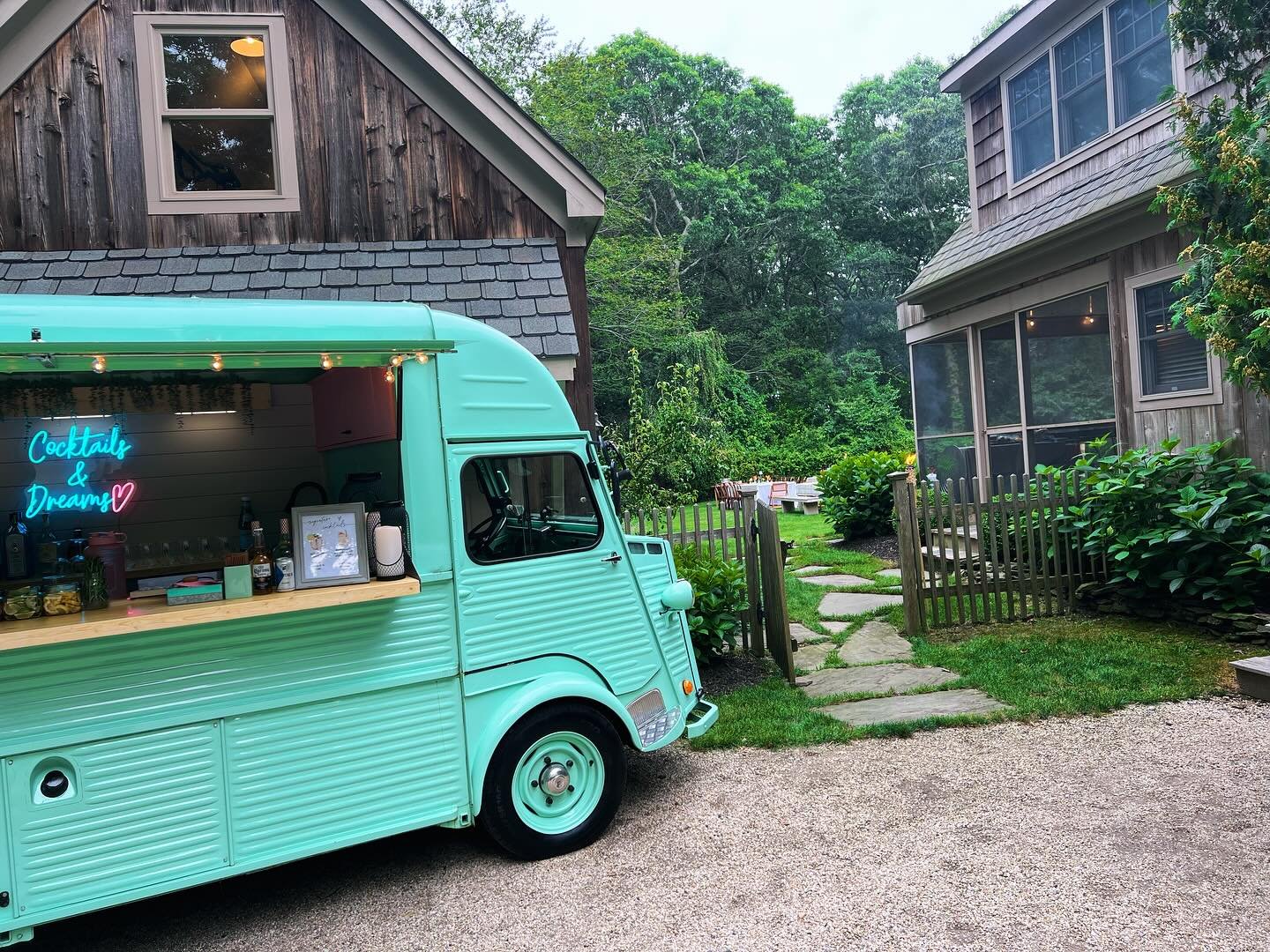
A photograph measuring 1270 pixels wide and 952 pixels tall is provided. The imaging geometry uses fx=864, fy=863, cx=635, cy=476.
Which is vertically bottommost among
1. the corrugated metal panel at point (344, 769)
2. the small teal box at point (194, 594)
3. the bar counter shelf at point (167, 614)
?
the corrugated metal panel at point (344, 769)

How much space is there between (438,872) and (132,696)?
1532mm

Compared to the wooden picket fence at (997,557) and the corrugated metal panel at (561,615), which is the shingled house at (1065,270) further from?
the corrugated metal panel at (561,615)

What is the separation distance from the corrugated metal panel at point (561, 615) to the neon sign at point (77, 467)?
6.70ft

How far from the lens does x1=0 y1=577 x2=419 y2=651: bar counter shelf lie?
304cm

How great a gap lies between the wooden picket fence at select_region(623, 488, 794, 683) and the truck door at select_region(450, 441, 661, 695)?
2.17m

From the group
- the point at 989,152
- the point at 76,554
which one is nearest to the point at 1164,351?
the point at 989,152

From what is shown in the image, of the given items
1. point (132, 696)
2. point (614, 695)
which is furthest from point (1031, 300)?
point (132, 696)

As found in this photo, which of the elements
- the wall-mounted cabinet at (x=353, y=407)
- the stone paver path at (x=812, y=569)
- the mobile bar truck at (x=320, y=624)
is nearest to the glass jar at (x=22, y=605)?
the mobile bar truck at (x=320, y=624)

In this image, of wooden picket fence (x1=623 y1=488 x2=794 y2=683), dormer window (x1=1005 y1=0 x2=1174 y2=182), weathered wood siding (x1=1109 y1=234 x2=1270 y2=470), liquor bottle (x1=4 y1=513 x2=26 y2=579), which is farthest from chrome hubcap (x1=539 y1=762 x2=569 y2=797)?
dormer window (x1=1005 y1=0 x2=1174 y2=182)

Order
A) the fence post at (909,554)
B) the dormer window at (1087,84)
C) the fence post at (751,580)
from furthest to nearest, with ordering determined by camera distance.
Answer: the dormer window at (1087,84) < the fence post at (909,554) < the fence post at (751,580)

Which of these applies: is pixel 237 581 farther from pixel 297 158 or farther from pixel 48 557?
pixel 297 158

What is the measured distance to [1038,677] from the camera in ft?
19.8

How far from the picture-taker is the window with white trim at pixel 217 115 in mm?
6738

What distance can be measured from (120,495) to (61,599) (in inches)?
53.9
